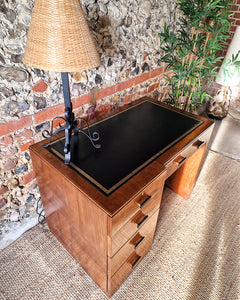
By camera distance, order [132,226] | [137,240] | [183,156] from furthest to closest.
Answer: [183,156], [137,240], [132,226]

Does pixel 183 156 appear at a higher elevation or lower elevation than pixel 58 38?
lower

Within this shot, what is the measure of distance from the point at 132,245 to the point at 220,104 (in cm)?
254

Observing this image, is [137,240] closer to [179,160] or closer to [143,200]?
[143,200]

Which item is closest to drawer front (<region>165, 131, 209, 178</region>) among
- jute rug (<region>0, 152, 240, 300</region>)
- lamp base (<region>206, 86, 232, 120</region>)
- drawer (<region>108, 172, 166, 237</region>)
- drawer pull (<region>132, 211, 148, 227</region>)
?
drawer (<region>108, 172, 166, 237</region>)

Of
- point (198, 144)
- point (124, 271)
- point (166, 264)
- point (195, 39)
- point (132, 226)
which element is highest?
point (195, 39)

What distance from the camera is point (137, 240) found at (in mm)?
1211

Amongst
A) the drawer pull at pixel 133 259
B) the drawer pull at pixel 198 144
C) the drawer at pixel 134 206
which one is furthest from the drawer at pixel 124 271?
the drawer pull at pixel 198 144

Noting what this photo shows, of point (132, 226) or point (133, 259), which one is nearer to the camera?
point (132, 226)

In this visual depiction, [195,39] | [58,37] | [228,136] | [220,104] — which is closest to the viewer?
[58,37]

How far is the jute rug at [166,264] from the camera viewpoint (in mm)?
1307

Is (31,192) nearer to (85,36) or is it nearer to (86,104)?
(86,104)

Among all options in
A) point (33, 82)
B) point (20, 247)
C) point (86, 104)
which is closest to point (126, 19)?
point (86, 104)

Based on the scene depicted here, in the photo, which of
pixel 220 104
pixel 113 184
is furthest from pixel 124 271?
pixel 220 104

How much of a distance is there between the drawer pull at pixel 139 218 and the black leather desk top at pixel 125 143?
0.73 feet
